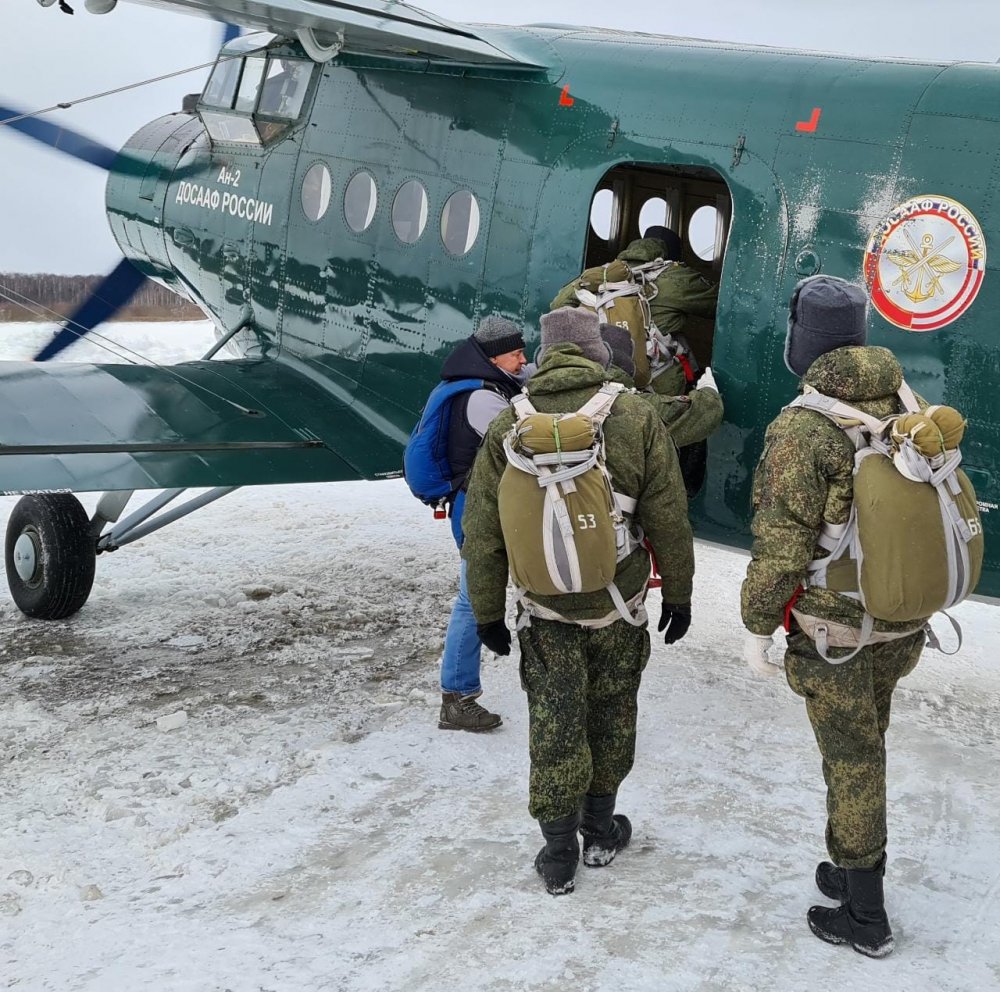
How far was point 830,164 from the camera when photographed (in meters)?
5.51

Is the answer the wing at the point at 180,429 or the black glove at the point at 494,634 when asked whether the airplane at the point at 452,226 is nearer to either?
the wing at the point at 180,429

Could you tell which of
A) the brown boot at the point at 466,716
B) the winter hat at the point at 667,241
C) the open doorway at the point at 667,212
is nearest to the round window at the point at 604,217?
the open doorway at the point at 667,212

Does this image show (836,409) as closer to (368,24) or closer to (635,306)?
(635,306)

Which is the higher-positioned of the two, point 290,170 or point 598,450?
point 290,170

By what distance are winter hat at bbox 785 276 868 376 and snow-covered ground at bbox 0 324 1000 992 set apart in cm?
208

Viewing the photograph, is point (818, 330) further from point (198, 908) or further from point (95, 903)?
point (95, 903)

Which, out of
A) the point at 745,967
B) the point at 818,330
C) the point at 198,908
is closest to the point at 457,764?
the point at 198,908

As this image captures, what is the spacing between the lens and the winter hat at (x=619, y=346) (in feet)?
16.6

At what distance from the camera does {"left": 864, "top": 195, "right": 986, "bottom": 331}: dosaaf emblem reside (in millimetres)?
5098

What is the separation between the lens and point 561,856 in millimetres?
4422

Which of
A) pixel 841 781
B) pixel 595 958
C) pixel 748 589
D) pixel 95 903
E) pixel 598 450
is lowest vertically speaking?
pixel 95 903

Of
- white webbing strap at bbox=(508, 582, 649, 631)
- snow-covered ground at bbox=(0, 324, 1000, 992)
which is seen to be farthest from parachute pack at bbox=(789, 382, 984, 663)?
snow-covered ground at bbox=(0, 324, 1000, 992)

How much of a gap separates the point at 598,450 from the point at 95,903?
8.35 ft

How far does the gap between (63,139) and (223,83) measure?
143 cm
